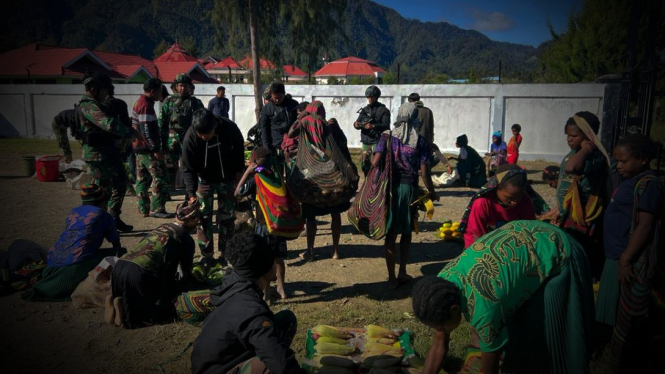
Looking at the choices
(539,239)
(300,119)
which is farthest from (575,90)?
(539,239)

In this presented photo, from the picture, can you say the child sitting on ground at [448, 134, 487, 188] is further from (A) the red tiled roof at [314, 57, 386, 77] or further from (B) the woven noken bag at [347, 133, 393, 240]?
(A) the red tiled roof at [314, 57, 386, 77]

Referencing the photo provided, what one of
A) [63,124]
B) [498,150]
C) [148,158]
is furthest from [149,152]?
[498,150]

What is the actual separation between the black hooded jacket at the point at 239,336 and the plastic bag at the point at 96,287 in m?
2.49

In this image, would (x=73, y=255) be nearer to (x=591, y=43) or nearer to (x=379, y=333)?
(x=379, y=333)

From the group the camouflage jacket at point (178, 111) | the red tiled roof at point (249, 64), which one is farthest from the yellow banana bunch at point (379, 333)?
the red tiled roof at point (249, 64)

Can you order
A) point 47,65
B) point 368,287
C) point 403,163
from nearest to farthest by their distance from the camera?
point 403,163, point 368,287, point 47,65

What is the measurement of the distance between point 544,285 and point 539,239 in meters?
0.28

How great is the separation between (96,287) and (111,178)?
2.74m

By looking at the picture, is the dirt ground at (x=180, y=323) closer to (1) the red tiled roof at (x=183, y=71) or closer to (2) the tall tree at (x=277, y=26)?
(2) the tall tree at (x=277, y=26)

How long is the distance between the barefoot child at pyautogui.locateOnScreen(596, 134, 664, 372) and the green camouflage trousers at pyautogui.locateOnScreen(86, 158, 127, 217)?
6488 mm

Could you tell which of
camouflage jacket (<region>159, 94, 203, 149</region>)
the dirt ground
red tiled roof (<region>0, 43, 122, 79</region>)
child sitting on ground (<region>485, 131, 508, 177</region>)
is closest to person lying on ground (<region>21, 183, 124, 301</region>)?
the dirt ground

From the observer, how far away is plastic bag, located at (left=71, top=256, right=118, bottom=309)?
484 cm

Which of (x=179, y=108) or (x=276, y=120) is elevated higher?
(x=179, y=108)

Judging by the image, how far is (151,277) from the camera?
14.8 ft
